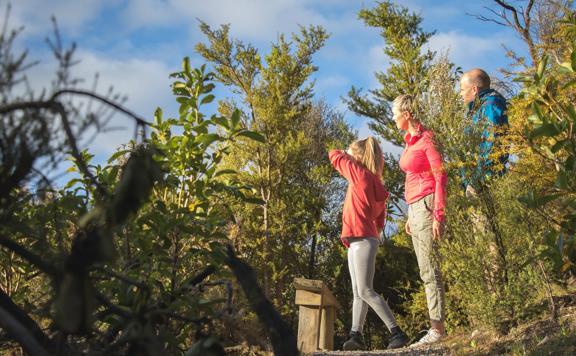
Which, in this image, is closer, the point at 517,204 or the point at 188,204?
the point at 188,204

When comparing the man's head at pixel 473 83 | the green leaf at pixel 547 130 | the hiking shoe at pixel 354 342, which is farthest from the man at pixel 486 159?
the green leaf at pixel 547 130

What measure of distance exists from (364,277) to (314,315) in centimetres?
107

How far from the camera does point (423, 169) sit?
6.43 meters

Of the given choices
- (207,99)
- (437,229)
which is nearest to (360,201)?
(437,229)

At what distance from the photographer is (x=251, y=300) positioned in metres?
2.31

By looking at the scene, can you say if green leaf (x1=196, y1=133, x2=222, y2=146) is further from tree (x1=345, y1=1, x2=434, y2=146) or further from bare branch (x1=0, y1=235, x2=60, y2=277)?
tree (x1=345, y1=1, x2=434, y2=146)

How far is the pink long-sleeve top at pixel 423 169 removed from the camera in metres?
6.22

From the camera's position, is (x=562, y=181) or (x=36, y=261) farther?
(x=562, y=181)

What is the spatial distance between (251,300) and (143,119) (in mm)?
717

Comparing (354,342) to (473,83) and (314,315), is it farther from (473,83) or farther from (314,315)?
(473,83)

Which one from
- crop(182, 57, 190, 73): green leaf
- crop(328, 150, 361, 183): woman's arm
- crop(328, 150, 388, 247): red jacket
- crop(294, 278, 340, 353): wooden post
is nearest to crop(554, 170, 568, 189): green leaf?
crop(182, 57, 190, 73): green leaf

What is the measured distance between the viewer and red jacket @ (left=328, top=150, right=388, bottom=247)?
6.56 m

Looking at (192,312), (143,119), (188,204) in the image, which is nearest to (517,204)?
(188,204)

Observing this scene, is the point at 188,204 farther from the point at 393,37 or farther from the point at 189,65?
the point at 393,37
